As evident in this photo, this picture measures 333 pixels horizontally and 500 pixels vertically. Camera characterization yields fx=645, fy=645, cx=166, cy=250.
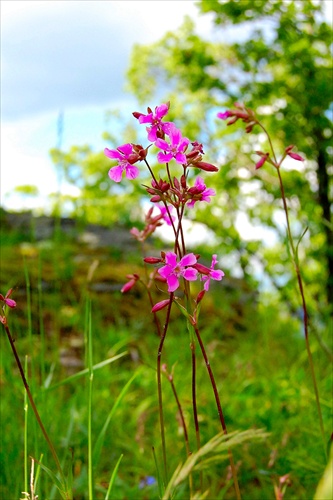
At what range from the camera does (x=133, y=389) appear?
3670 mm

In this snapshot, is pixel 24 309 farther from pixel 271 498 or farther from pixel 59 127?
pixel 271 498

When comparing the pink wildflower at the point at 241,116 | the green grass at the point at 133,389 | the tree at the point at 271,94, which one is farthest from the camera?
the tree at the point at 271,94

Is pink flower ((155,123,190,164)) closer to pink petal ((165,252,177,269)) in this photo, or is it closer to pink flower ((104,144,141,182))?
pink flower ((104,144,141,182))

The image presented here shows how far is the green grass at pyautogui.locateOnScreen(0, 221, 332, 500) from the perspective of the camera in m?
2.14

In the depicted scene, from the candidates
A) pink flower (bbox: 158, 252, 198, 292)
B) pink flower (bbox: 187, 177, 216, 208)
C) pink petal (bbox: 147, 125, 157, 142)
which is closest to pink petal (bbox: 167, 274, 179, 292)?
pink flower (bbox: 158, 252, 198, 292)

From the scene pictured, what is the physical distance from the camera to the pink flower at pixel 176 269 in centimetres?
117

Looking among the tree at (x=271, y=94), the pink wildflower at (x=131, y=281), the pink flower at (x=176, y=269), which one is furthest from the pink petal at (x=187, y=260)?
the tree at (x=271, y=94)

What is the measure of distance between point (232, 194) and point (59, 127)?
5633 mm

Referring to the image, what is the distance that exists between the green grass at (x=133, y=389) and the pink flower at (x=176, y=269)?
0.31 metres

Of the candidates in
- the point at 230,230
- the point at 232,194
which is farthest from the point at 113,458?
the point at 232,194

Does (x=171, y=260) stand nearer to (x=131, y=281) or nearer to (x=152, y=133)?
(x=152, y=133)

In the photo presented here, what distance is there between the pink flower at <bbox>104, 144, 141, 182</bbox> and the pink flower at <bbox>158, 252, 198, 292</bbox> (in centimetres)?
19

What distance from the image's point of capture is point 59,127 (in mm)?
2541

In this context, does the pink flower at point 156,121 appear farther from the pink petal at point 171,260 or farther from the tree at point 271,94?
the tree at point 271,94
